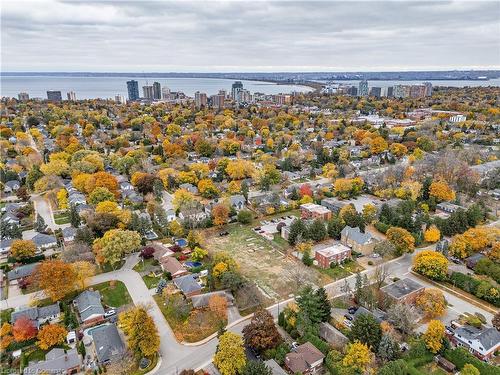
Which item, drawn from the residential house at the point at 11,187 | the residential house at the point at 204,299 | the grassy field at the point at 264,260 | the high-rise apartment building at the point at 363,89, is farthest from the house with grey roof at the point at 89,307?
the high-rise apartment building at the point at 363,89

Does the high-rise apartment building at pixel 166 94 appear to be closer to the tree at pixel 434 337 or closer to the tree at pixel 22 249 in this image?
the tree at pixel 22 249

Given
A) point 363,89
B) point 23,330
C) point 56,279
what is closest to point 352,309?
point 56,279

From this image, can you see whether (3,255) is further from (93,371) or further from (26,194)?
(93,371)

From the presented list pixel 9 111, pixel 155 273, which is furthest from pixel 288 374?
pixel 9 111

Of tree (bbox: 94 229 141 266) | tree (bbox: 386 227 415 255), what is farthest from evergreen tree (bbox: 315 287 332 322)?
tree (bbox: 94 229 141 266)

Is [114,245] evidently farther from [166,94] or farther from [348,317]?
[166,94]
